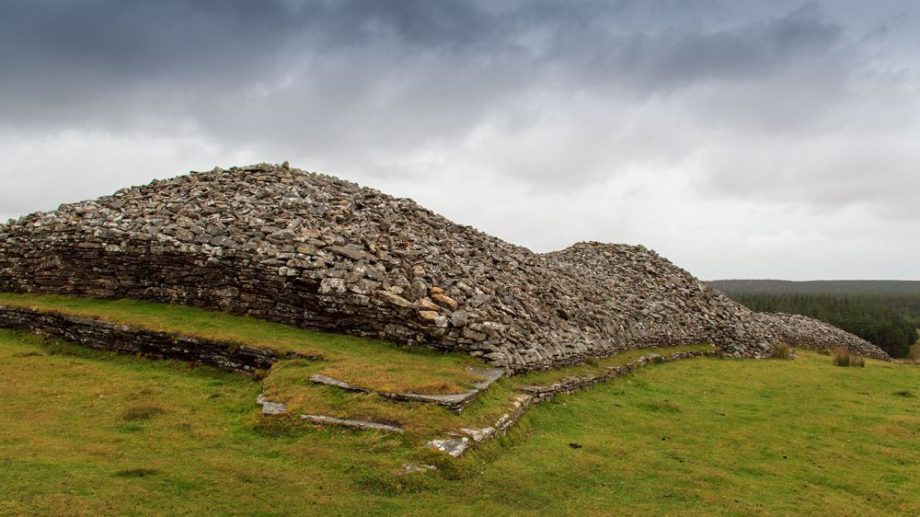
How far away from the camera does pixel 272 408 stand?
1271 centimetres

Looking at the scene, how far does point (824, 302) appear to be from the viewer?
340ft

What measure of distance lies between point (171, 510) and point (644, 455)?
934 centimetres

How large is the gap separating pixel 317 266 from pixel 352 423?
25.5 feet

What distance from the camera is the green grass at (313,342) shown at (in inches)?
555

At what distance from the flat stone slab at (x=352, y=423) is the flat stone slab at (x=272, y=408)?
0.54 meters

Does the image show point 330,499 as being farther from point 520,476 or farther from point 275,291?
point 275,291

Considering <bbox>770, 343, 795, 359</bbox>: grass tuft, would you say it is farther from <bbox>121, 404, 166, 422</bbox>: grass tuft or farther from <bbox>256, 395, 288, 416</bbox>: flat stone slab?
<bbox>121, 404, 166, 422</bbox>: grass tuft

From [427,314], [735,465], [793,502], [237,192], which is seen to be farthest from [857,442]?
[237,192]

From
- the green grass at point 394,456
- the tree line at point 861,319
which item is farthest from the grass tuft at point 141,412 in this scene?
the tree line at point 861,319

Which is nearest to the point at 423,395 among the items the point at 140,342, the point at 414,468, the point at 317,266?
the point at 414,468

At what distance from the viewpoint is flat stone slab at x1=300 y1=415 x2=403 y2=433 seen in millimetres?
11762

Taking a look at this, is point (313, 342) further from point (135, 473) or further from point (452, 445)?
point (135, 473)

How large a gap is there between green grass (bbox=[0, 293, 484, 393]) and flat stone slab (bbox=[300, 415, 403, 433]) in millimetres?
1330

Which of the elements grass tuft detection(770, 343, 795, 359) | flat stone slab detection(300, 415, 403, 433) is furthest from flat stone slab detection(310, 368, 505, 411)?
grass tuft detection(770, 343, 795, 359)
